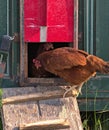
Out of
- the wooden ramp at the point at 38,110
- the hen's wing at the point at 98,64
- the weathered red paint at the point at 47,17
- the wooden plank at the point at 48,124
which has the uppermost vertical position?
the weathered red paint at the point at 47,17

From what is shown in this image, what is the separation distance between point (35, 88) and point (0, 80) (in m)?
0.48

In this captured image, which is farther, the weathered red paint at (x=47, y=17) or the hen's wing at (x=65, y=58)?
the weathered red paint at (x=47, y=17)

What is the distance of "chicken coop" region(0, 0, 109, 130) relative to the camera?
19.4ft

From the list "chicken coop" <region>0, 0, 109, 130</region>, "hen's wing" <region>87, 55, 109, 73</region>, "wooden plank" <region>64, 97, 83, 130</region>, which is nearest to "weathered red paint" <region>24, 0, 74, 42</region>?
"chicken coop" <region>0, 0, 109, 130</region>

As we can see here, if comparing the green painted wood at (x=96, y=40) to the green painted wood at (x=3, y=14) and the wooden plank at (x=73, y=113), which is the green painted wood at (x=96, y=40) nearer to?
the wooden plank at (x=73, y=113)

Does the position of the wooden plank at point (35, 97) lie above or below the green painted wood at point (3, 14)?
below

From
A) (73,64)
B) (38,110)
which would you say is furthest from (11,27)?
(38,110)

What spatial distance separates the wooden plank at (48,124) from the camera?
541 centimetres

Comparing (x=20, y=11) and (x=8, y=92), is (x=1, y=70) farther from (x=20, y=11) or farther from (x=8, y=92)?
(x=20, y=11)

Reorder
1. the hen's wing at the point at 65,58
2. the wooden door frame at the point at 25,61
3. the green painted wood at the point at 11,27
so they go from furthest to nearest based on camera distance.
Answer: the green painted wood at the point at 11,27, the wooden door frame at the point at 25,61, the hen's wing at the point at 65,58

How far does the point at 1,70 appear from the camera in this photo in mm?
6035

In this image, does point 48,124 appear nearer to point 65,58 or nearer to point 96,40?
point 65,58

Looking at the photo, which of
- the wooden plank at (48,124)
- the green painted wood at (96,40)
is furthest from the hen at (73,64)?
the wooden plank at (48,124)

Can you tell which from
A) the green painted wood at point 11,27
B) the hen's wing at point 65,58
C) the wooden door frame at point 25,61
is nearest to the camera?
the hen's wing at point 65,58
